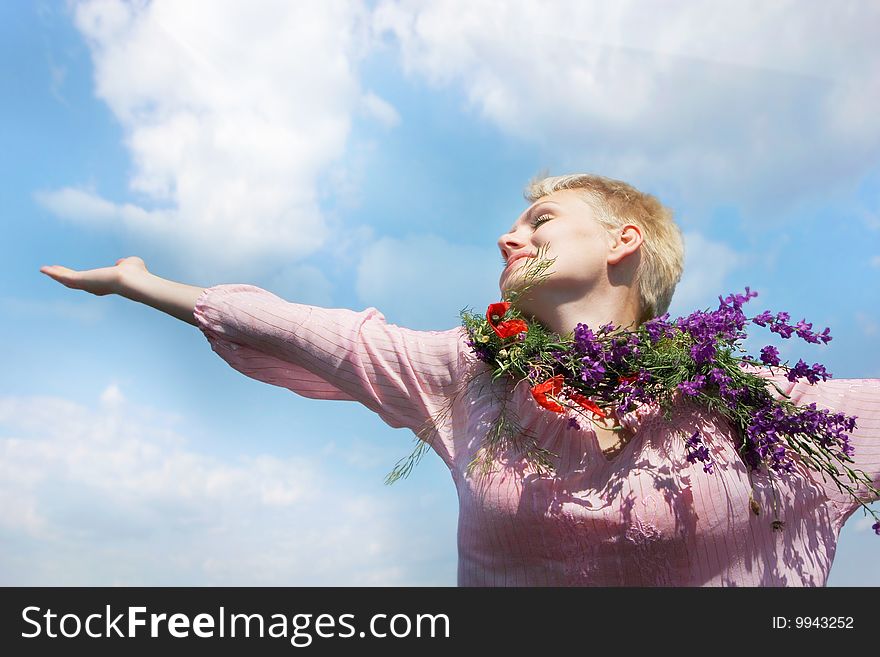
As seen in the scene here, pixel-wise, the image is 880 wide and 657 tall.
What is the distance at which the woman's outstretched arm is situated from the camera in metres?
2.58

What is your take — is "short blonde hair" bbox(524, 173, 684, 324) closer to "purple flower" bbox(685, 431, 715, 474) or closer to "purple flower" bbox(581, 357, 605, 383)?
"purple flower" bbox(581, 357, 605, 383)

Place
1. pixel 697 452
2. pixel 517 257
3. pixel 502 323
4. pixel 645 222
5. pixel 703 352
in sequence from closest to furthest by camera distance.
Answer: pixel 697 452, pixel 703 352, pixel 502 323, pixel 517 257, pixel 645 222

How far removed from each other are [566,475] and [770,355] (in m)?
0.67

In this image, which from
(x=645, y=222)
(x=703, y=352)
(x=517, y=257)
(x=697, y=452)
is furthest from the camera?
(x=645, y=222)

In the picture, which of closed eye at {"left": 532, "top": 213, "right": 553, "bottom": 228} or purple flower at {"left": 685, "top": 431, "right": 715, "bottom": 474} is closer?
purple flower at {"left": 685, "top": 431, "right": 715, "bottom": 474}

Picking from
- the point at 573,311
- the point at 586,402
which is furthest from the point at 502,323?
the point at 586,402

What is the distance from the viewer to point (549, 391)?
7.59 ft

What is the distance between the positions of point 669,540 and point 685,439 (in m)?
0.28

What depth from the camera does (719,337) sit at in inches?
92.6

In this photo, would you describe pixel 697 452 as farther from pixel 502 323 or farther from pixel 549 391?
pixel 502 323

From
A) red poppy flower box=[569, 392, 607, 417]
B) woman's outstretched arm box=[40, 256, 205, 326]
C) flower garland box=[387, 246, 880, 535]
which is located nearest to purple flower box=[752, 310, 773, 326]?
flower garland box=[387, 246, 880, 535]

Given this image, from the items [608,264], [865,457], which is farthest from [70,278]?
[865,457]

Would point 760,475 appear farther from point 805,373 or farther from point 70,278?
point 70,278

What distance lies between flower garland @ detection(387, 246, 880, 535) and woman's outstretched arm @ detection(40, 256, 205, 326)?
2.82ft
